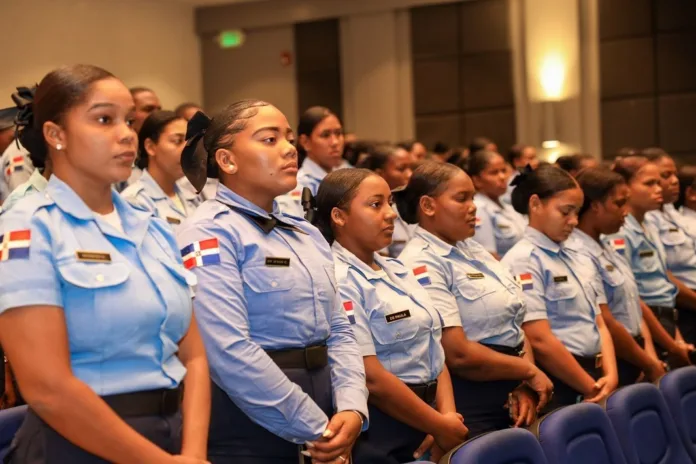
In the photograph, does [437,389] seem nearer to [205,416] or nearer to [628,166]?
[205,416]

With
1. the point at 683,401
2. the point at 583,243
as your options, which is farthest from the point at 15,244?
the point at 583,243

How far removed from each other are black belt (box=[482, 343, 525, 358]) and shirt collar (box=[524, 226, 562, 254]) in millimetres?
575

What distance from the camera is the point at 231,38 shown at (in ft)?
36.2

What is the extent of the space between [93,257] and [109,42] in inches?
312

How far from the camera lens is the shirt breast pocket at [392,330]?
3.00m

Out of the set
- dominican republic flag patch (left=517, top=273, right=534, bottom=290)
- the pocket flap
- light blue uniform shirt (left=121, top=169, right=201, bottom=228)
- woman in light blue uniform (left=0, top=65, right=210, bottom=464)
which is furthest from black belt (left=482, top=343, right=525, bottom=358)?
the pocket flap

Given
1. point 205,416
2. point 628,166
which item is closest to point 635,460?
point 205,416

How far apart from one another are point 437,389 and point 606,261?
1673 millimetres

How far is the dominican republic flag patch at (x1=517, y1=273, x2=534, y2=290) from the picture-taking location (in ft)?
12.7

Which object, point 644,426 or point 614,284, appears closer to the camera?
point 644,426

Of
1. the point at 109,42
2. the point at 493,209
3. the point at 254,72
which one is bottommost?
the point at 493,209

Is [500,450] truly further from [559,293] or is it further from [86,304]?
[559,293]

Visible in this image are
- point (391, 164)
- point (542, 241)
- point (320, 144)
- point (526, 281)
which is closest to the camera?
point (526, 281)

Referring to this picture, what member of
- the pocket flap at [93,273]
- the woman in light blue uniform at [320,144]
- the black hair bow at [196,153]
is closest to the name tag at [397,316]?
the black hair bow at [196,153]
